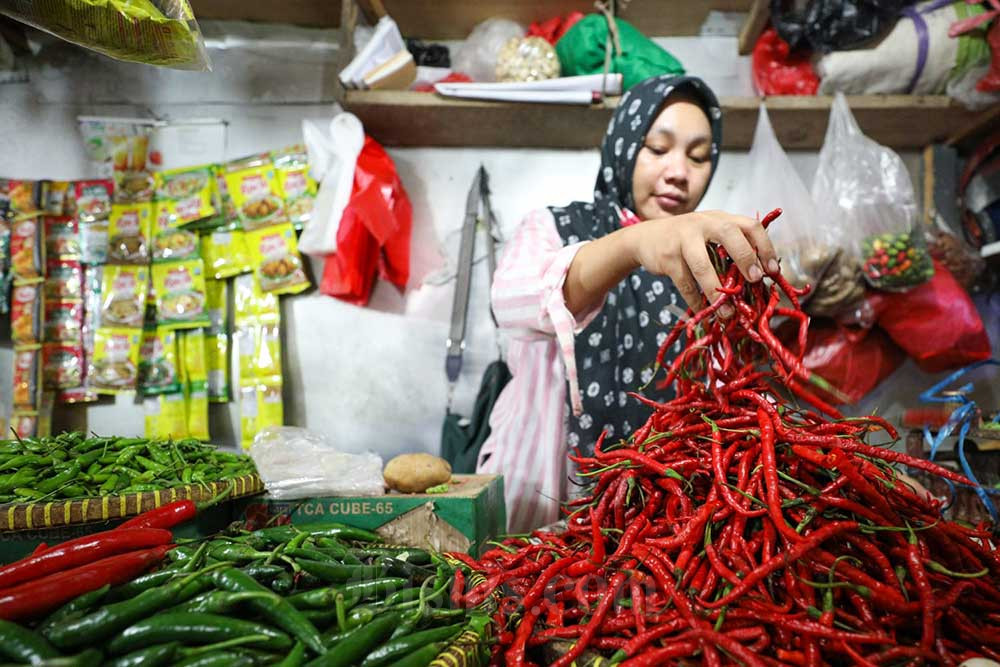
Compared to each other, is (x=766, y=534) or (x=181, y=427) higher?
(x=766, y=534)

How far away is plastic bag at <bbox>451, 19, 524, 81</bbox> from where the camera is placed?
9.10 feet

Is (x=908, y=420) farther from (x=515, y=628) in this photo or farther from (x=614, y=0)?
(x=614, y=0)

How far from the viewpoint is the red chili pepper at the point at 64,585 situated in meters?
0.79

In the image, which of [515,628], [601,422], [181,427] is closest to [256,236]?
[181,427]

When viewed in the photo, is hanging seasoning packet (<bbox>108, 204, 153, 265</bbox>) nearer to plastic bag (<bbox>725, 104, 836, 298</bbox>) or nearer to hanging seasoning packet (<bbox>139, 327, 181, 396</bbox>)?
hanging seasoning packet (<bbox>139, 327, 181, 396</bbox>)

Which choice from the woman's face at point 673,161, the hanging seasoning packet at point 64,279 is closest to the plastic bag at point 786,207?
the woman's face at point 673,161

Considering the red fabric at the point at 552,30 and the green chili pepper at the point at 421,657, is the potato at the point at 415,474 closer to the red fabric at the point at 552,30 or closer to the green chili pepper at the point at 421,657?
the green chili pepper at the point at 421,657

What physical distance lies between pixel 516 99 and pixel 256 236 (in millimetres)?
1386

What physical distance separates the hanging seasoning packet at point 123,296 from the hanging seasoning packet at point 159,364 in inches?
4.1

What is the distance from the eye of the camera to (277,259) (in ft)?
9.64

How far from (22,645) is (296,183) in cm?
251

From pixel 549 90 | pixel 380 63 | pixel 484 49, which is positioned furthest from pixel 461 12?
pixel 549 90

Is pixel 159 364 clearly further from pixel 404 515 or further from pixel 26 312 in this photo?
pixel 404 515

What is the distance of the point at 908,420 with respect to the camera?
6.08ft
